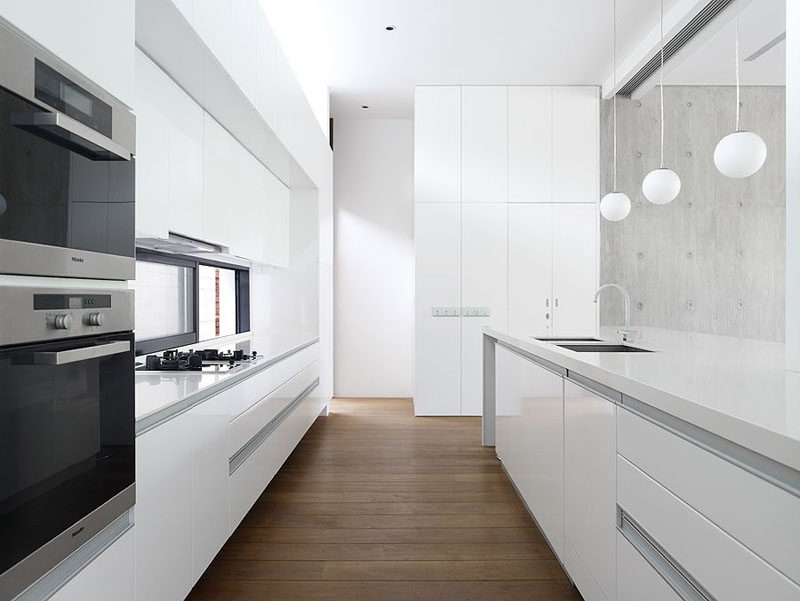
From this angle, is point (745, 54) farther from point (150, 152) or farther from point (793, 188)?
point (150, 152)

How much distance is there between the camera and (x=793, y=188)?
183 centimetres

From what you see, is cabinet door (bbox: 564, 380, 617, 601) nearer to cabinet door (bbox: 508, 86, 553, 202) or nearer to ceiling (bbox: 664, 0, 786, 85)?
ceiling (bbox: 664, 0, 786, 85)

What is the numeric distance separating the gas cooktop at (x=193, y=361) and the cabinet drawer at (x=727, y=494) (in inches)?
66.9

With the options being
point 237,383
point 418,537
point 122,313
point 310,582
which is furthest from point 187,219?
point 418,537

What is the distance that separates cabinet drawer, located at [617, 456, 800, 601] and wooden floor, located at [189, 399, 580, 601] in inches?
33.0

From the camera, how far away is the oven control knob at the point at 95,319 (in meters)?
1.31

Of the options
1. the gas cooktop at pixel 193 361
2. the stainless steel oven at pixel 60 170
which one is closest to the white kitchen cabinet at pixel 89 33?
the stainless steel oven at pixel 60 170

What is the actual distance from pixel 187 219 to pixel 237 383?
2.37ft

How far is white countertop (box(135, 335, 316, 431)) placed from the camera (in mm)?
1717

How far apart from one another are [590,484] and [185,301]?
7.99 ft

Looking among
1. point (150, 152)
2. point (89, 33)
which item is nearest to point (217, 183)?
point (150, 152)

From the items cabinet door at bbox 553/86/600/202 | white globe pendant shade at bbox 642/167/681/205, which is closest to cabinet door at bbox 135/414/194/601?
white globe pendant shade at bbox 642/167/681/205

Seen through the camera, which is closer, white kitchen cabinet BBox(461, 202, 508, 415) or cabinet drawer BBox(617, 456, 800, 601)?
cabinet drawer BBox(617, 456, 800, 601)

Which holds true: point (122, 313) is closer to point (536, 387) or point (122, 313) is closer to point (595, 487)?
point (595, 487)
